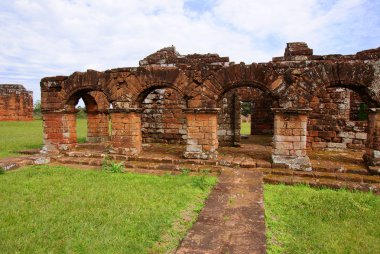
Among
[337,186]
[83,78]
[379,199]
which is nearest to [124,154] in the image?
[83,78]

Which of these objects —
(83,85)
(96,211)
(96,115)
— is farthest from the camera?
(96,115)

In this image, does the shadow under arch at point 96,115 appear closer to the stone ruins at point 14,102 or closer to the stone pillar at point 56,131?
the stone pillar at point 56,131

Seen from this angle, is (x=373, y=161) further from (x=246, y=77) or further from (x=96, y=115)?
(x=96, y=115)

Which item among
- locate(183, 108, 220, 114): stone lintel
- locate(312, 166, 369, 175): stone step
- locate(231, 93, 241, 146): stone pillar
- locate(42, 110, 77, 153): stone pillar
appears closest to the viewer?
locate(312, 166, 369, 175): stone step

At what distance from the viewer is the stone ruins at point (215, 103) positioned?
7902 mm

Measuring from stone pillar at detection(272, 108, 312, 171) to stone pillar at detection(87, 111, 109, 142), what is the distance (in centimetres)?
924

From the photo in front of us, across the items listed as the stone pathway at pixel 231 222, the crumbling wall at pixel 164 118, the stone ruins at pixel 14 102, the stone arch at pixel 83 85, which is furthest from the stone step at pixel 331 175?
the stone ruins at pixel 14 102

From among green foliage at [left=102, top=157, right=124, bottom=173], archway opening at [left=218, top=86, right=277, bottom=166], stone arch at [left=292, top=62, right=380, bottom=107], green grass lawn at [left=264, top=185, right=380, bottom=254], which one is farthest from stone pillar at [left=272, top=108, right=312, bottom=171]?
green foliage at [left=102, top=157, right=124, bottom=173]

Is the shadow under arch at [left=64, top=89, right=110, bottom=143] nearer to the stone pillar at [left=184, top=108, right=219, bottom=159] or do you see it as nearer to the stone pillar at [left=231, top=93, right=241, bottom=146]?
the stone pillar at [left=231, top=93, right=241, bottom=146]

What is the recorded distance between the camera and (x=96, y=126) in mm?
13984

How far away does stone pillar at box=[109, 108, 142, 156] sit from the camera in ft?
30.9

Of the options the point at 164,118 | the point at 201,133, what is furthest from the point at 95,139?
the point at 201,133

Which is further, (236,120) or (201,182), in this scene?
(236,120)

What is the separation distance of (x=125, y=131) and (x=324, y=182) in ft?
20.7
